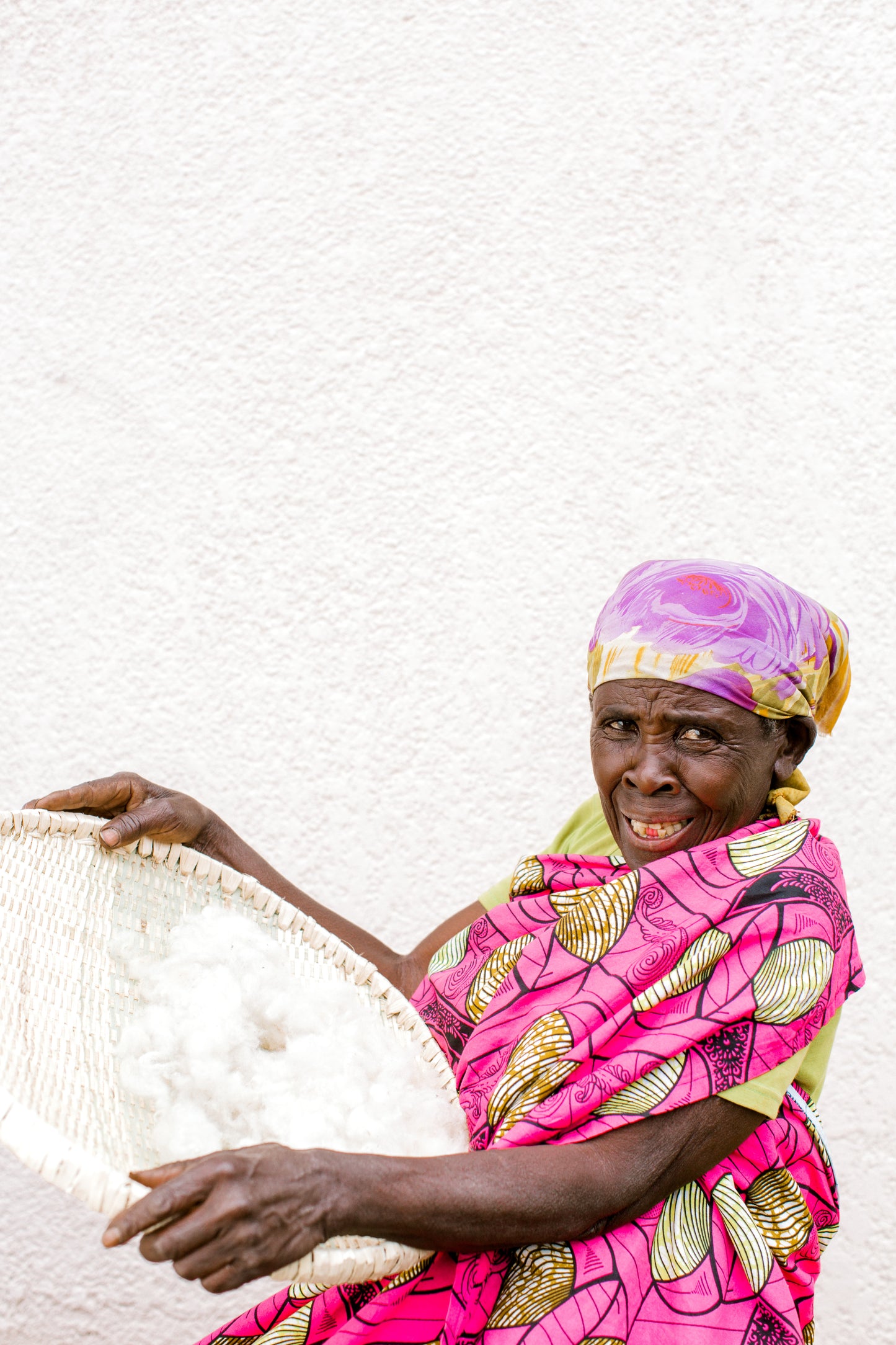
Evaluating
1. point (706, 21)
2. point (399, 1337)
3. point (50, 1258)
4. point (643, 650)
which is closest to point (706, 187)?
point (706, 21)

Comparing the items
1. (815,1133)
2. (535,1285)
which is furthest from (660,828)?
(535,1285)

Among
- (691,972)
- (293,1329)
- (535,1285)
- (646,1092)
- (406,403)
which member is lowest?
(293,1329)

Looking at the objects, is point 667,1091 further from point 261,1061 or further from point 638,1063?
point 261,1061

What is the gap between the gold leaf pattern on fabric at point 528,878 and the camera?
143 cm

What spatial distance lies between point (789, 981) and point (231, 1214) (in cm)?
56

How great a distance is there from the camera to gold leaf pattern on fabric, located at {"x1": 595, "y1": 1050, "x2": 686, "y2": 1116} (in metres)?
1.13

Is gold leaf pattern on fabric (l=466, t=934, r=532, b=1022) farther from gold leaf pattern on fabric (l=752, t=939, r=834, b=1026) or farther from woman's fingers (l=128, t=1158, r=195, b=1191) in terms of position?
woman's fingers (l=128, t=1158, r=195, b=1191)

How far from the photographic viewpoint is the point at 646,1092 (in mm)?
1145

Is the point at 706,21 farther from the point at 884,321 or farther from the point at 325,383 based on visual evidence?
the point at 325,383

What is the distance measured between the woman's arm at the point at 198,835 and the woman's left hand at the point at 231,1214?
518 mm

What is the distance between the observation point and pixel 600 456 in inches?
88.4

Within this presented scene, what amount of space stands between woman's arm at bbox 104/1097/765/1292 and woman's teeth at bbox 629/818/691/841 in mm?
302

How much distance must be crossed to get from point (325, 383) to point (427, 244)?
326 millimetres

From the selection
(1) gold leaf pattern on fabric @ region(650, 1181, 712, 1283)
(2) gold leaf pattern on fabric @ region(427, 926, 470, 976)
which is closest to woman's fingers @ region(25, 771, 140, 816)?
(2) gold leaf pattern on fabric @ region(427, 926, 470, 976)
